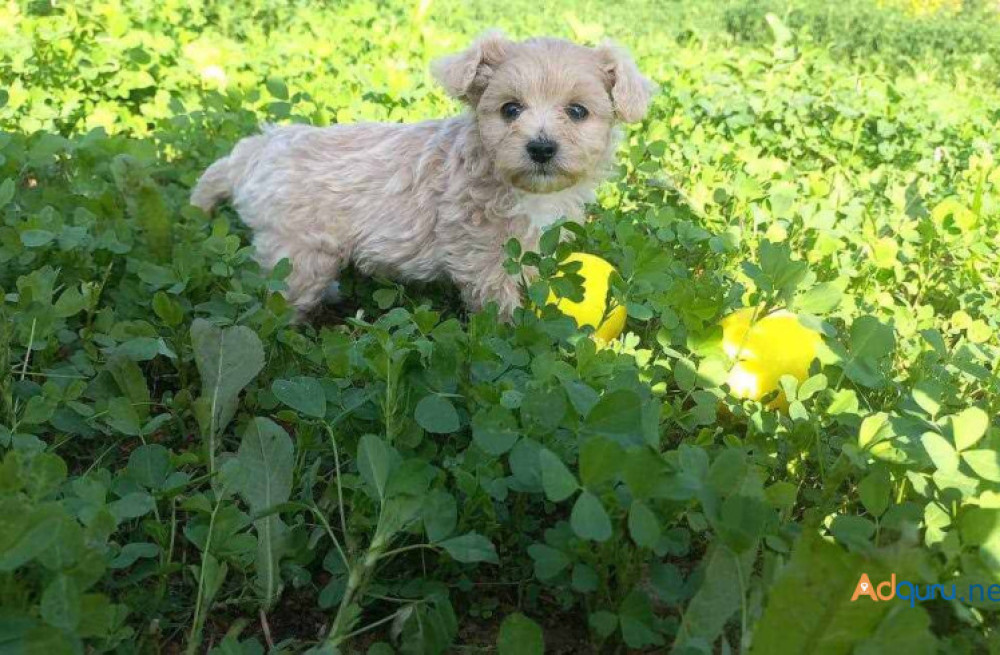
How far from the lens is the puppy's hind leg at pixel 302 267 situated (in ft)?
11.9

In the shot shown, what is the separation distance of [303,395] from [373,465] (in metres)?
0.38

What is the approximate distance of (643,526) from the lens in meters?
1.58

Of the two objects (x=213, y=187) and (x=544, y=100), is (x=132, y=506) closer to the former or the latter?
(x=544, y=100)

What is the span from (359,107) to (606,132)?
226 centimetres

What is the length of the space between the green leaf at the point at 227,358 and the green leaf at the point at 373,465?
65 cm

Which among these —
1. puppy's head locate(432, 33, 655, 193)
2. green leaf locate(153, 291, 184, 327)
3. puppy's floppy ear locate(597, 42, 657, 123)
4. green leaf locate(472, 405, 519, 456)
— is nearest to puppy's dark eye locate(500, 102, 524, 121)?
puppy's head locate(432, 33, 655, 193)

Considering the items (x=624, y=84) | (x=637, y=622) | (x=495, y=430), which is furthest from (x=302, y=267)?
(x=637, y=622)

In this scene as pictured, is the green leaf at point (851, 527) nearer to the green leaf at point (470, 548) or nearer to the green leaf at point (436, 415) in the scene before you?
the green leaf at point (470, 548)

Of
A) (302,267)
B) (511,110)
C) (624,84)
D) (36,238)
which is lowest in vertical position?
(302,267)

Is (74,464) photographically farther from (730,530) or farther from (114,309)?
(730,530)

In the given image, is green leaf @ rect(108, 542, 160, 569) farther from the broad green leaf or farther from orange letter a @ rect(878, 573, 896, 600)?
orange letter a @ rect(878, 573, 896, 600)

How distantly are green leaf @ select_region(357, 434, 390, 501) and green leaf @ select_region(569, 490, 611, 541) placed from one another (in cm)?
46

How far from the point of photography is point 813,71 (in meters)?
6.74

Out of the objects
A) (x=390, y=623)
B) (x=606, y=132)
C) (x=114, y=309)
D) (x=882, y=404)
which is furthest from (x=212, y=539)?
(x=606, y=132)
